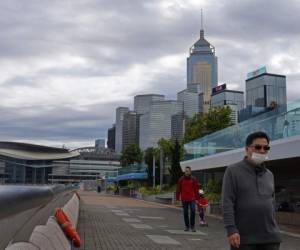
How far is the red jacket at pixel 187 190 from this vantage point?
15742 mm

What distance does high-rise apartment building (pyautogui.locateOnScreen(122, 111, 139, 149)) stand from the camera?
17250 centimetres

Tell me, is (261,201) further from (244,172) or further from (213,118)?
(213,118)

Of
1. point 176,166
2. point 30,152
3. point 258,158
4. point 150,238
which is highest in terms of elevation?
point 30,152

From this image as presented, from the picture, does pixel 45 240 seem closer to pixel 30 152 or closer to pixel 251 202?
pixel 251 202

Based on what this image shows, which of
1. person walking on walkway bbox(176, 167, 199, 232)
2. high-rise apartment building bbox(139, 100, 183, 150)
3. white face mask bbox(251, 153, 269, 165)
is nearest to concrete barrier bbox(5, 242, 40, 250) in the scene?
white face mask bbox(251, 153, 269, 165)

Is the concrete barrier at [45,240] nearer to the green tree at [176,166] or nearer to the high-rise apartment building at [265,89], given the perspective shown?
the green tree at [176,166]

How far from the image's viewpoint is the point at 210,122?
49969 mm

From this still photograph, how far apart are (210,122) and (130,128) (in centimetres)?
12789

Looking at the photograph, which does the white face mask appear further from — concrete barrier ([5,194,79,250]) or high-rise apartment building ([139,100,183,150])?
high-rise apartment building ([139,100,183,150])

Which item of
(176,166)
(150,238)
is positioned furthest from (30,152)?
(150,238)

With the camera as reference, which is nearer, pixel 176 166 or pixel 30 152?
pixel 176 166

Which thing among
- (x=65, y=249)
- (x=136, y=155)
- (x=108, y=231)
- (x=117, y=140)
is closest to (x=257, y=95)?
(x=136, y=155)

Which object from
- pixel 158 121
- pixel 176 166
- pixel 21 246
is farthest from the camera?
pixel 158 121

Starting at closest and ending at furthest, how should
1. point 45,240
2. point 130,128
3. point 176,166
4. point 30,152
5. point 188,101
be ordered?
point 45,240 → point 176,166 → point 30,152 → point 188,101 → point 130,128
